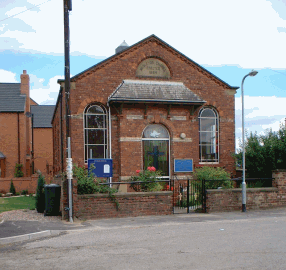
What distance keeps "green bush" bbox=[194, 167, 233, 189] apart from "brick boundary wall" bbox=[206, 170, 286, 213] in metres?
0.83

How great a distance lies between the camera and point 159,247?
27.3 ft

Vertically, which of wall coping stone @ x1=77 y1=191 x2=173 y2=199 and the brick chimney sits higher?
the brick chimney

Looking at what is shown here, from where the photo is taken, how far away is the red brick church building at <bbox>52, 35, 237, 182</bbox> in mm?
17891

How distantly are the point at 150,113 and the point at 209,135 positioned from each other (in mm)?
3397

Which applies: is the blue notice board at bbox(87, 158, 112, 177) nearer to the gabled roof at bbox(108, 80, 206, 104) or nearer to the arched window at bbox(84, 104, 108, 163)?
the arched window at bbox(84, 104, 108, 163)

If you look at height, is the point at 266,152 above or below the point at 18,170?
above

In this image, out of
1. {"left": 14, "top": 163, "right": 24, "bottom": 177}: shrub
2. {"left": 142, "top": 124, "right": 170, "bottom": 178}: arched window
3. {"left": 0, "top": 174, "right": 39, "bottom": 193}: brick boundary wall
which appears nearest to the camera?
{"left": 142, "top": 124, "right": 170, "bottom": 178}: arched window

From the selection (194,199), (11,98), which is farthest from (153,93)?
(11,98)

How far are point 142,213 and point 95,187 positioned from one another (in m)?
1.88

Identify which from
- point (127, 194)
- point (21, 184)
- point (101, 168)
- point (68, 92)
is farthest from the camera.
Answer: point (21, 184)

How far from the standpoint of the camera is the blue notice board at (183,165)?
18422mm

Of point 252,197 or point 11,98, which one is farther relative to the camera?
point 11,98

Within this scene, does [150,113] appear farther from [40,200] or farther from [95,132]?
[40,200]

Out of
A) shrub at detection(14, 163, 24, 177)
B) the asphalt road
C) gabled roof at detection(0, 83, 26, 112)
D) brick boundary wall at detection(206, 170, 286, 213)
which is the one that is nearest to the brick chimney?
gabled roof at detection(0, 83, 26, 112)
